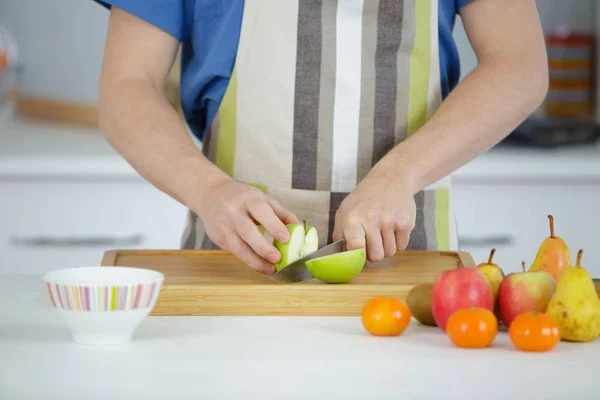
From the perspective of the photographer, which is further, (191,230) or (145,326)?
(191,230)

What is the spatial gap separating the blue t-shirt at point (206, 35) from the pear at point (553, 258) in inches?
16.6

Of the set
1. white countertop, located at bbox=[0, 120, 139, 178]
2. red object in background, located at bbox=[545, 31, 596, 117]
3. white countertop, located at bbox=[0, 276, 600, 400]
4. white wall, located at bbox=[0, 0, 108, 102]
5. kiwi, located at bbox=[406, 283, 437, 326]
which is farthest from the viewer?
white wall, located at bbox=[0, 0, 108, 102]

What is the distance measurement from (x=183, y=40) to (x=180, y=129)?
0.21 m

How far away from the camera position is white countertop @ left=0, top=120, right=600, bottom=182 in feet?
6.73

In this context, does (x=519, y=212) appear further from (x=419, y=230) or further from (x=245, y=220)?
(x=245, y=220)

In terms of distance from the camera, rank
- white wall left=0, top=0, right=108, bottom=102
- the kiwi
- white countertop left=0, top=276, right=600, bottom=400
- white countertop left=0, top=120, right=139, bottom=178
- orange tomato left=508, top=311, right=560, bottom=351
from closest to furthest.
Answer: white countertop left=0, top=276, right=600, bottom=400 < orange tomato left=508, top=311, right=560, bottom=351 < the kiwi < white countertop left=0, top=120, right=139, bottom=178 < white wall left=0, top=0, right=108, bottom=102

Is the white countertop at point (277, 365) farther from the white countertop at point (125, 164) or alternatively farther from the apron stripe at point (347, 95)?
the white countertop at point (125, 164)

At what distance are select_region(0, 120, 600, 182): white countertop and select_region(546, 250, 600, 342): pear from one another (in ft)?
4.11

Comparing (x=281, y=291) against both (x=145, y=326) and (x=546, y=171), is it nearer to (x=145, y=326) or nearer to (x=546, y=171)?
(x=145, y=326)

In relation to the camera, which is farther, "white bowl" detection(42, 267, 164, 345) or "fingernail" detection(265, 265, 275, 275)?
"fingernail" detection(265, 265, 275, 275)

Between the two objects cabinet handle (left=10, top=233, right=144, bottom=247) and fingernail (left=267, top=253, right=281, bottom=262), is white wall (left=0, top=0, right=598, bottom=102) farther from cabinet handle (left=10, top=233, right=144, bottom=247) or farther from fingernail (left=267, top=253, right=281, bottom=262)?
fingernail (left=267, top=253, right=281, bottom=262)

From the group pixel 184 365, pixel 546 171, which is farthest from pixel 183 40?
pixel 546 171

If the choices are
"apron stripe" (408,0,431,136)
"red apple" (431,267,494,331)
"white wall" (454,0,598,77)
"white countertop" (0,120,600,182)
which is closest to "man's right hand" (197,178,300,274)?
"red apple" (431,267,494,331)

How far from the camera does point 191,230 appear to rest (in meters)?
1.39
